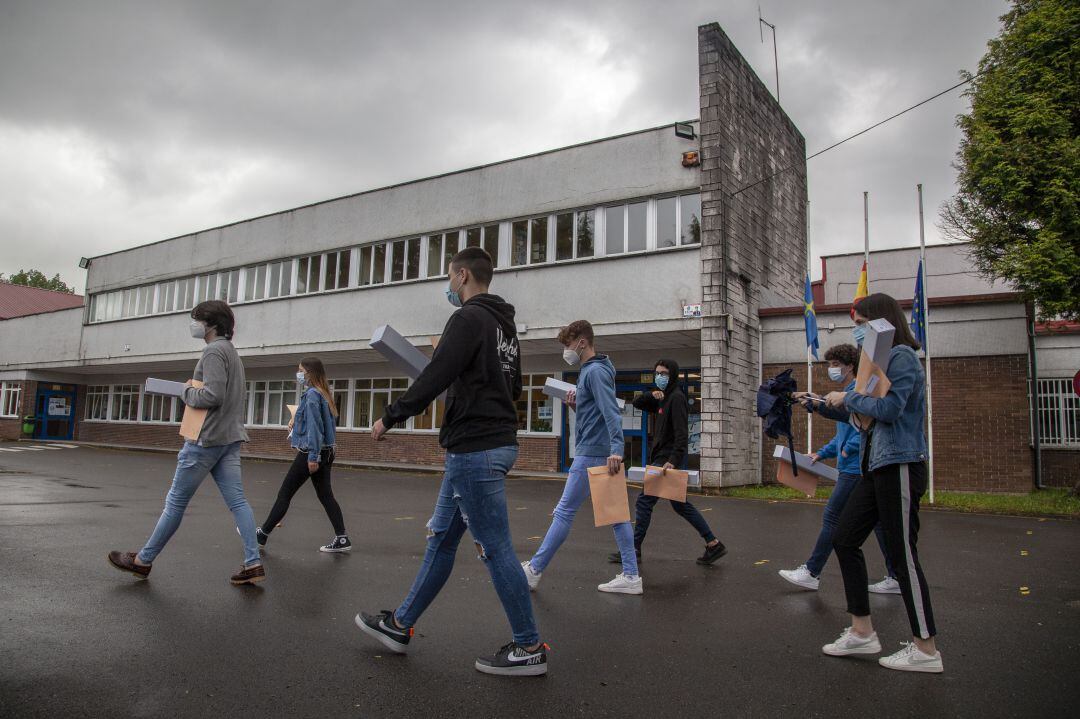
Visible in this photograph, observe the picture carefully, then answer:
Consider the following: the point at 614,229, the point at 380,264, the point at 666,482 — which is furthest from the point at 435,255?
the point at 666,482

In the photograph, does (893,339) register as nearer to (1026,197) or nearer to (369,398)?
(1026,197)

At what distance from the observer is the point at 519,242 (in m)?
18.6

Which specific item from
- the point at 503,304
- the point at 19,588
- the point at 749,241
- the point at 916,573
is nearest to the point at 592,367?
the point at 503,304

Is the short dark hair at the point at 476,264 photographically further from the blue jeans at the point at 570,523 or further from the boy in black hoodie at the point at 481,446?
the blue jeans at the point at 570,523

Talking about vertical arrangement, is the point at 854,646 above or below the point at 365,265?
below

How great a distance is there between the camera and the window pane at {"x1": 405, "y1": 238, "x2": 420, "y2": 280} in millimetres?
20625

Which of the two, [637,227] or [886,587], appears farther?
[637,227]

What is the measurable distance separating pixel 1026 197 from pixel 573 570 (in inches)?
454

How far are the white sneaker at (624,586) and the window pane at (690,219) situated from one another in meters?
11.6

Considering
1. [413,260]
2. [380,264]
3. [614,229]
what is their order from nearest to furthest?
[614,229] → [413,260] → [380,264]

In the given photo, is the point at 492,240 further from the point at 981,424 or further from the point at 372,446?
the point at 981,424

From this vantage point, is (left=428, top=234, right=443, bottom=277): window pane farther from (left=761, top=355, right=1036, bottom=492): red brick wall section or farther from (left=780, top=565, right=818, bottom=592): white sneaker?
(left=780, top=565, right=818, bottom=592): white sneaker

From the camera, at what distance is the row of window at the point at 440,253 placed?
16.4 meters

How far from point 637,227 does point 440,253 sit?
20.3 ft
